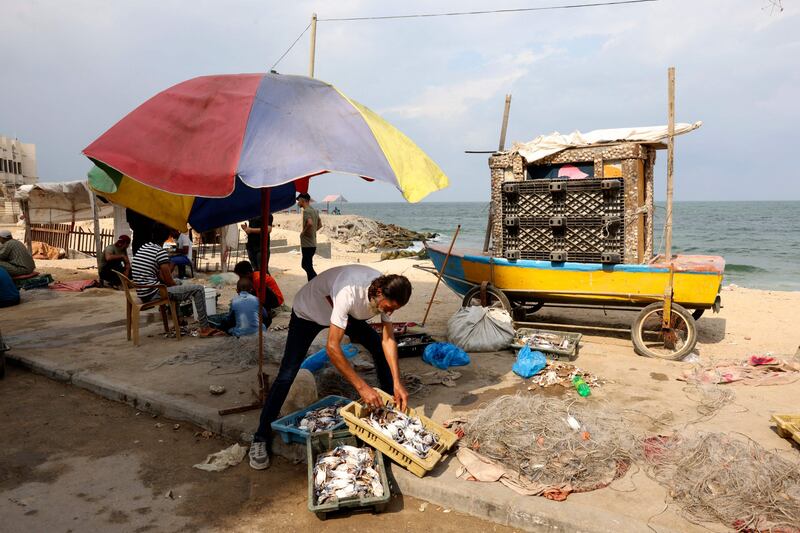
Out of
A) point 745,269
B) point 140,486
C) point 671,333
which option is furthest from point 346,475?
point 745,269

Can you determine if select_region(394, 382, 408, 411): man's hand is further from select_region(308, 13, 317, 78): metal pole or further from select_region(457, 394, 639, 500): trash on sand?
select_region(308, 13, 317, 78): metal pole

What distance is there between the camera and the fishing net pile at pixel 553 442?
11.5 ft

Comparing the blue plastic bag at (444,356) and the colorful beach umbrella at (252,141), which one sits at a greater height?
the colorful beach umbrella at (252,141)

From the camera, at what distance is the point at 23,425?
15.5ft

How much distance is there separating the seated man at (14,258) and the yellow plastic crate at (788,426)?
12.5 meters

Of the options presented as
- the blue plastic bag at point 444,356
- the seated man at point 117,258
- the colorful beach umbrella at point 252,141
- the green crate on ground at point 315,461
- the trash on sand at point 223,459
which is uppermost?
the colorful beach umbrella at point 252,141

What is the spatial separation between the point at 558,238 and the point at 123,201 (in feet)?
17.1

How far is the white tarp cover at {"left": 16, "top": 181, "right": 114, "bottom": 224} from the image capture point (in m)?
15.0

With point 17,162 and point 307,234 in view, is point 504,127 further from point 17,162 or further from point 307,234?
point 17,162

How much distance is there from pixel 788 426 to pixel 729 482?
1168 mm

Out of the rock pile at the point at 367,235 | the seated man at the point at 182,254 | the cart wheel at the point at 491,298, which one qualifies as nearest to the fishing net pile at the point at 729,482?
the cart wheel at the point at 491,298

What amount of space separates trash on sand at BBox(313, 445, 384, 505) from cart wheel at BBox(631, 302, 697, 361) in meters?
4.30

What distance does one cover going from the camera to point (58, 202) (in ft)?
56.8

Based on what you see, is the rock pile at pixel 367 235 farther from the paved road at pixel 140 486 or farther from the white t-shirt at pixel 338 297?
the white t-shirt at pixel 338 297
